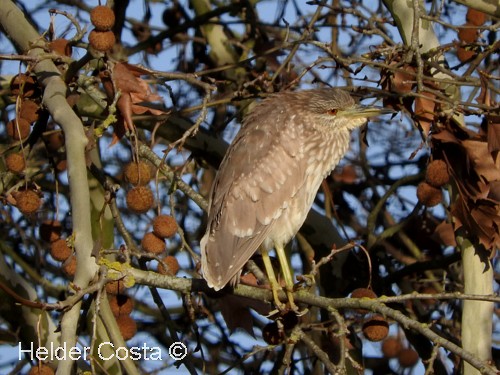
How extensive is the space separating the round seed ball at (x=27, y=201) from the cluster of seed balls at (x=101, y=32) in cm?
69

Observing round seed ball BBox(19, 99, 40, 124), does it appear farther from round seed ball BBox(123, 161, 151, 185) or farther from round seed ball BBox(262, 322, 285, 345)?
round seed ball BBox(262, 322, 285, 345)

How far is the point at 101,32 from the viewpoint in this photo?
401 cm

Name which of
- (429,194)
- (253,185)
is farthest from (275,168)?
(429,194)

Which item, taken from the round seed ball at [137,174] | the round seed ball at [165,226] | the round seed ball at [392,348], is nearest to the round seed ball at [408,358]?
the round seed ball at [392,348]

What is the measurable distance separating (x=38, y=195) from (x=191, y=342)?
2.33 metres

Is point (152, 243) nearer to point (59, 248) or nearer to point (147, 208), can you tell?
point (147, 208)

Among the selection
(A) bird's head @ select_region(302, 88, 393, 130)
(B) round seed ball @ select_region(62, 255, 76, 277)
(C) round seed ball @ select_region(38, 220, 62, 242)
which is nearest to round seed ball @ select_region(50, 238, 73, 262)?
(B) round seed ball @ select_region(62, 255, 76, 277)

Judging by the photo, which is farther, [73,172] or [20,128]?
[20,128]

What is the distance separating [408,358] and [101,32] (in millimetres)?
2763

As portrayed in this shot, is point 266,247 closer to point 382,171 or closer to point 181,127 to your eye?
point 181,127

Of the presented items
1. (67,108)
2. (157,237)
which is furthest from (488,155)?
(67,108)

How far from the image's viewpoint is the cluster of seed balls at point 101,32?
4.00 metres

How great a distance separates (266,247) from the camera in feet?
15.5

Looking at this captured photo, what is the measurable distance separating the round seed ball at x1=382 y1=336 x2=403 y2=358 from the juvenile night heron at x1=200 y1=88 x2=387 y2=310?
140 cm
